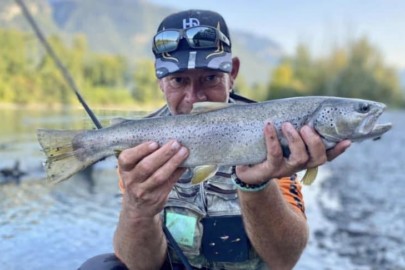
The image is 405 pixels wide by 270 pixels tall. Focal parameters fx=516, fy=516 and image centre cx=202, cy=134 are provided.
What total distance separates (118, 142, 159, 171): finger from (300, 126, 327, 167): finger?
2.70 feet

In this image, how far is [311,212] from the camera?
1075 centimetres

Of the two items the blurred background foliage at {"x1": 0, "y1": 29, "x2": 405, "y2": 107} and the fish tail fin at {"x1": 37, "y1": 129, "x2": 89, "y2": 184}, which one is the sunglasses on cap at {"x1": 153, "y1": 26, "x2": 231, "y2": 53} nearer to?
the fish tail fin at {"x1": 37, "y1": 129, "x2": 89, "y2": 184}

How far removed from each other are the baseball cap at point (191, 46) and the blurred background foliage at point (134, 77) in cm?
7162

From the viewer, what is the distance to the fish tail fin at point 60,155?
3057mm

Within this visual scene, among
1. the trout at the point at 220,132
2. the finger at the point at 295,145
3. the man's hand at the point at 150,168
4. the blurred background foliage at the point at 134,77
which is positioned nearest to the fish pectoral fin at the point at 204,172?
the trout at the point at 220,132

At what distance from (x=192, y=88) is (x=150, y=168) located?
0.87 meters

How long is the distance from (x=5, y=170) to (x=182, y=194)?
960cm

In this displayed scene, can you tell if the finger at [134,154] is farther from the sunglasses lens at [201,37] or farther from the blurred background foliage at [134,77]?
the blurred background foliage at [134,77]

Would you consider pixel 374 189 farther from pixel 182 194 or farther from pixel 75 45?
pixel 75 45

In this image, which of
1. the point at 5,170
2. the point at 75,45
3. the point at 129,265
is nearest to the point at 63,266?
the point at 129,265

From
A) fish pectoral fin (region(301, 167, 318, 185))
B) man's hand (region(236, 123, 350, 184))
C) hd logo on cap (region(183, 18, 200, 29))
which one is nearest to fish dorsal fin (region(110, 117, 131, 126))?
man's hand (region(236, 123, 350, 184))

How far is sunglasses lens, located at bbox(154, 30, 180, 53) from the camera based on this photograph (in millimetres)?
3654

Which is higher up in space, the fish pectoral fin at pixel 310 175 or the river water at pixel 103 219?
the fish pectoral fin at pixel 310 175

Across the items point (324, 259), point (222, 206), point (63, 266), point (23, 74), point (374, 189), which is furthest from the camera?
point (23, 74)
